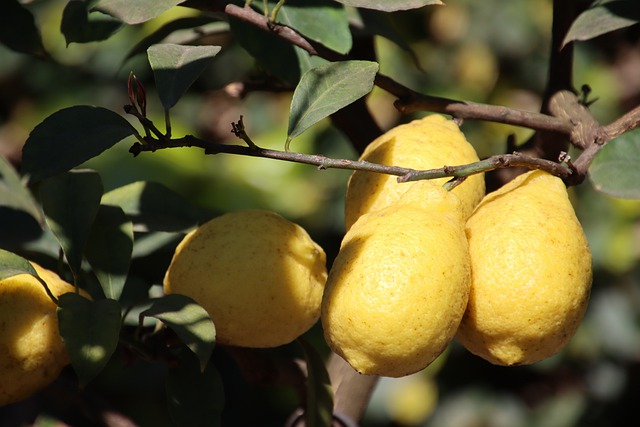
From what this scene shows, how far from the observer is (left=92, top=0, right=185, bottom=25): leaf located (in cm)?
65

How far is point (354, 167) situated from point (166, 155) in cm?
152

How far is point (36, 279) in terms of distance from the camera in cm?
66

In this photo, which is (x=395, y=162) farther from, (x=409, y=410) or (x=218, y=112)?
(x=218, y=112)

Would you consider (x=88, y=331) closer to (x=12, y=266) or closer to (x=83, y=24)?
(x=12, y=266)

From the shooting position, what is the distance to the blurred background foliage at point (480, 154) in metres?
1.77

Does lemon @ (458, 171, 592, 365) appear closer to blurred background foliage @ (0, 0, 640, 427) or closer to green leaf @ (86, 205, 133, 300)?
green leaf @ (86, 205, 133, 300)

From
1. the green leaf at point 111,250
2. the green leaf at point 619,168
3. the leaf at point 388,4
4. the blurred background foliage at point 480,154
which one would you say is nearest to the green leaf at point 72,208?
the green leaf at point 111,250

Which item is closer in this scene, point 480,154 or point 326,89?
point 326,89

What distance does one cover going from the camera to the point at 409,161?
648 millimetres

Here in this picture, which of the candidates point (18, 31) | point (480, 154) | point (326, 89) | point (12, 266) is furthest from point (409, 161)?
point (480, 154)

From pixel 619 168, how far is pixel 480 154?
1.30 metres

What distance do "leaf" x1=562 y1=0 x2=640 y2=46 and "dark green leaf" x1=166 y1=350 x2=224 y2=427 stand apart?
442 mm

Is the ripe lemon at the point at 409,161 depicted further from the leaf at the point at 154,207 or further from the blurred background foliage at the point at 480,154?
the blurred background foliage at the point at 480,154

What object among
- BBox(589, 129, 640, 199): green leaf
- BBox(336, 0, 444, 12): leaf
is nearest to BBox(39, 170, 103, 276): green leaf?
BBox(336, 0, 444, 12): leaf
